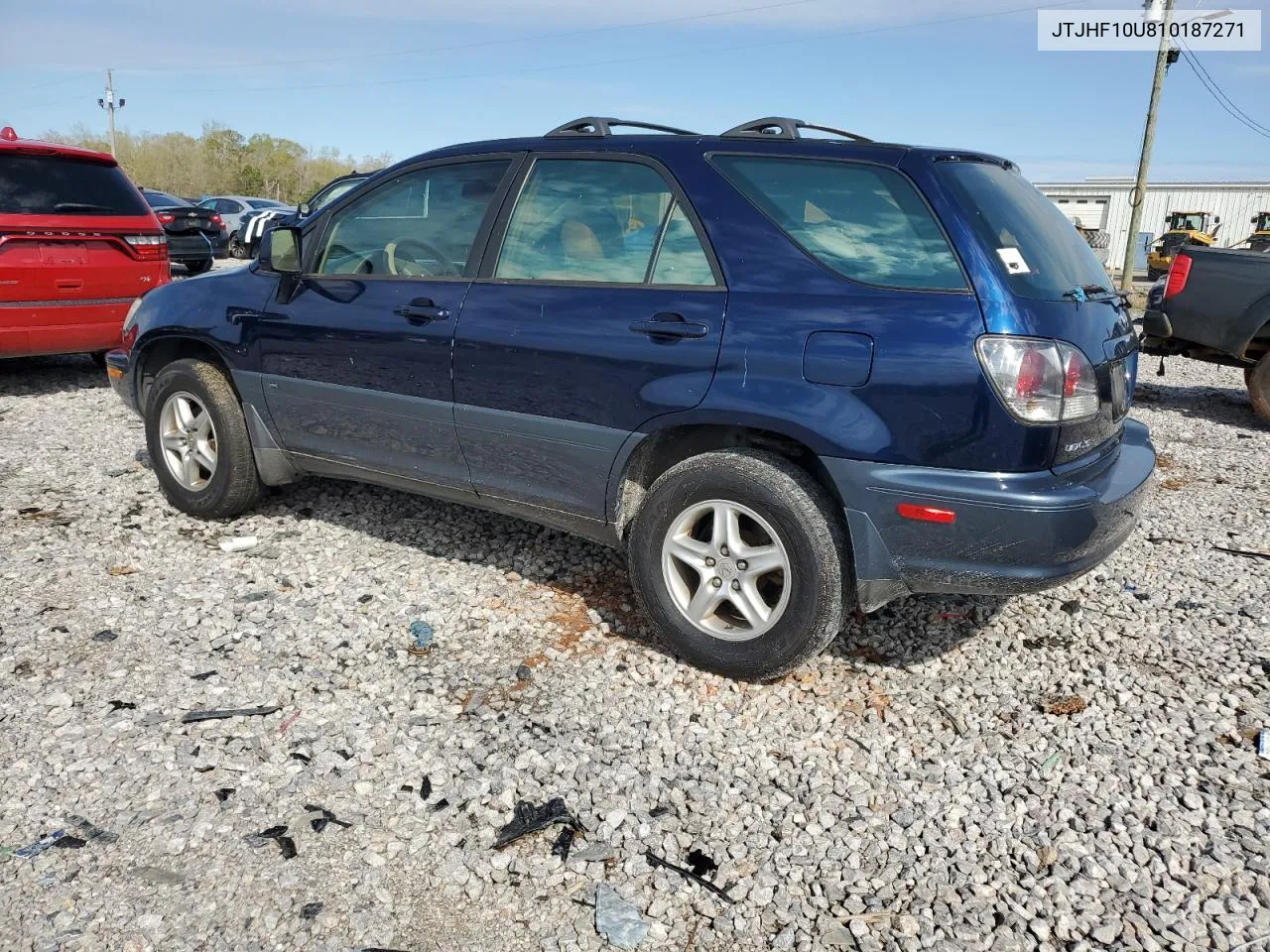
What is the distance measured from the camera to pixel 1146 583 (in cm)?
436

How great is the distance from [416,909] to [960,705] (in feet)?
6.46

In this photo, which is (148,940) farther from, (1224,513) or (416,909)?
(1224,513)

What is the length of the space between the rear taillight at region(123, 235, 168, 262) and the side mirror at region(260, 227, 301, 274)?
3.86m

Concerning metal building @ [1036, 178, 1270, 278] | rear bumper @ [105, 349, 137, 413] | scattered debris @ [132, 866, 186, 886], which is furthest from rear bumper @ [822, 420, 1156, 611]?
metal building @ [1036, 178, 1270, 278]

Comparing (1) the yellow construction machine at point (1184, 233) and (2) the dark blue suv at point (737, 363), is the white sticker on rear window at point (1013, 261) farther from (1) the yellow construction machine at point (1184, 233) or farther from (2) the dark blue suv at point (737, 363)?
(1) the yellow construction machine at point (1184, 233)

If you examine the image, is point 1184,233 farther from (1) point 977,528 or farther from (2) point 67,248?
(1) point 977,528

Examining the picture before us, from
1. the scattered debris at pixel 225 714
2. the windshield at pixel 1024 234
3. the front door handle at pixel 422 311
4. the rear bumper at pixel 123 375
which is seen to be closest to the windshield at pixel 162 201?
the rear bumper at pixel 123 375

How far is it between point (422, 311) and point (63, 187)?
508cm

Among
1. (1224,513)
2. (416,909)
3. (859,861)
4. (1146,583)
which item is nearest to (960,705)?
(859,861)

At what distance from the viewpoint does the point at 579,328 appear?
137 inches

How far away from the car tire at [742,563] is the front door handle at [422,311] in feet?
3.81

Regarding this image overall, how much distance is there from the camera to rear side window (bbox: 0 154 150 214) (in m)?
6.94

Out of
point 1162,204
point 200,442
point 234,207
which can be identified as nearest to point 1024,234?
point 200,442

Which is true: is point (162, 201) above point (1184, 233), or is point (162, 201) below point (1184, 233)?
above
